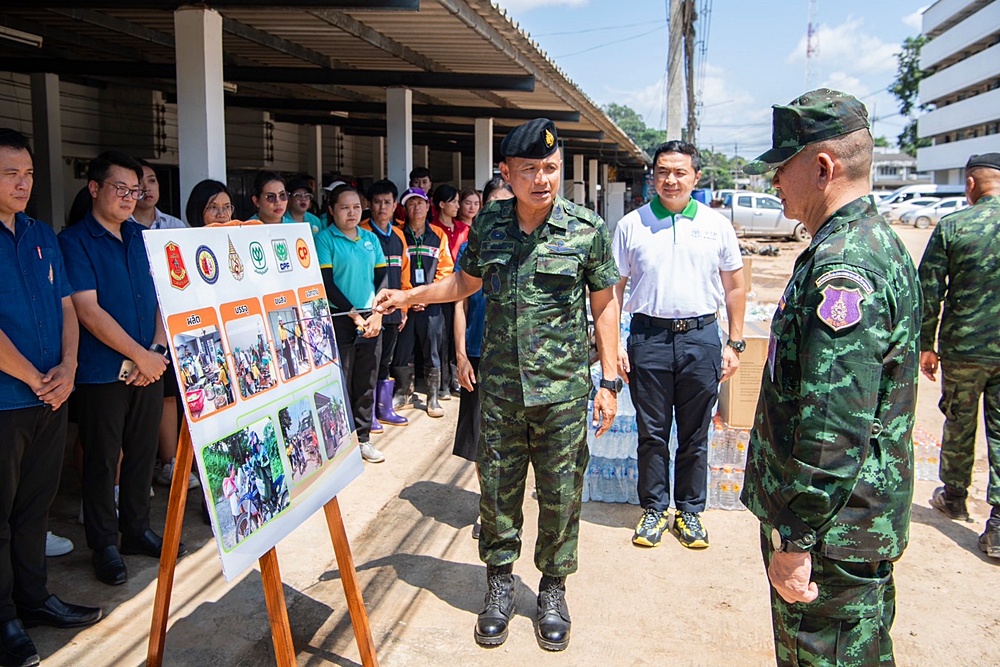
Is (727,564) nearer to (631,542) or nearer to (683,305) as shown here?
(631,542)

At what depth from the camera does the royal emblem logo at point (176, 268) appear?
2.21 metres

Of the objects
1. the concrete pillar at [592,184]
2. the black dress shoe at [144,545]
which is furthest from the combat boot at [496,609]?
the concrete pillar at [592,184]

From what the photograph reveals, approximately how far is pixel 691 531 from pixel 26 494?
310 centimetres

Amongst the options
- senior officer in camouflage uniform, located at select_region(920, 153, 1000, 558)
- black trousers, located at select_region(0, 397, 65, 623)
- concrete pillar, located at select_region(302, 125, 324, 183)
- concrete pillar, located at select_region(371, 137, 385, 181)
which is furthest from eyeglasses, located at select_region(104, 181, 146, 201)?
concrete pillar, located at select_region(371, 137, 385, 181)

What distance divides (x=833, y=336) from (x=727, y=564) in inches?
96.0

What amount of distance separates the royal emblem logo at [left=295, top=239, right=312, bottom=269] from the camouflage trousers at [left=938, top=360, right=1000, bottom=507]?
353cm

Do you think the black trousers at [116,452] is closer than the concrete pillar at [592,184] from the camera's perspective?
Yes

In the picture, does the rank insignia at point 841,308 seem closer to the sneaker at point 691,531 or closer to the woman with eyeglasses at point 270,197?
the sneaker at point 691,531

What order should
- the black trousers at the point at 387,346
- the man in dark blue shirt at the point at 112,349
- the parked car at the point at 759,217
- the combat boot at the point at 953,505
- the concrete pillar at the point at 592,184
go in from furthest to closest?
the parked car at the point at 759,217
the concrete pillar at the point at 592,184
the black trousers at the point at 387,346
the combat boot at the point at 953,505
the man in dark blue shirt at the point at 112,349

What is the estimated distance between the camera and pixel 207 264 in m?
2.35

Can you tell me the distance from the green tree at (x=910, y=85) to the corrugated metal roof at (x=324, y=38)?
2455 inches

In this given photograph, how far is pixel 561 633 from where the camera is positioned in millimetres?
3094

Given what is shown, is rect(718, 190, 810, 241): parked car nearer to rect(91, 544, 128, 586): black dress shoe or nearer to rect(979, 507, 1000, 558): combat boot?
rect(979, 507, 1000, 558): combat boot

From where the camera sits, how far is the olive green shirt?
3.03 meters
